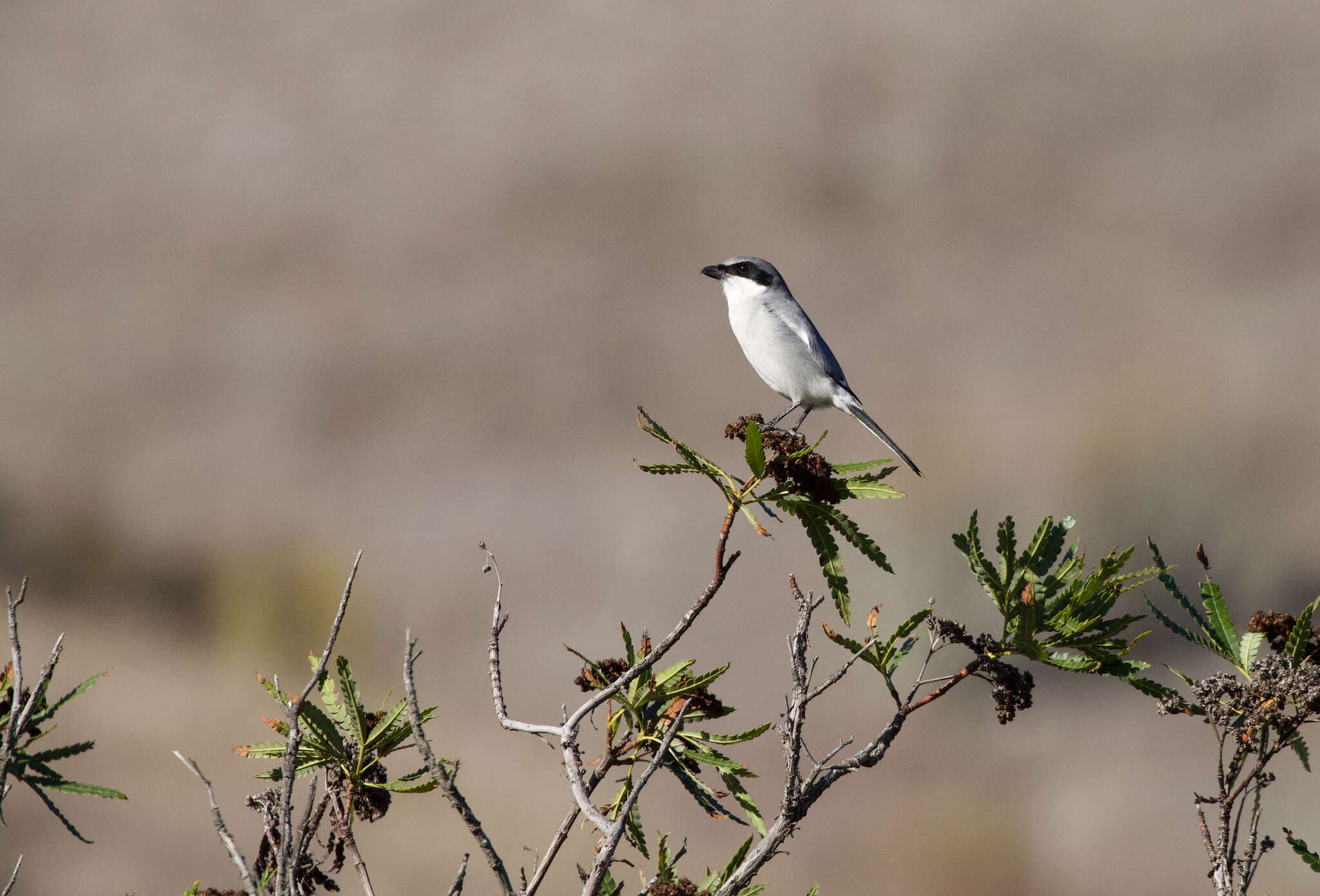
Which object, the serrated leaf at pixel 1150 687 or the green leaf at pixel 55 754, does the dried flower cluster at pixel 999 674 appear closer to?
the serrated leaf at pixel 1150 687

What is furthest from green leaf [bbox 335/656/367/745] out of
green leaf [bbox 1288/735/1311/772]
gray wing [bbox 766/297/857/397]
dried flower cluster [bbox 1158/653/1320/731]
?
gray wing [bbox 766/297/857/397]

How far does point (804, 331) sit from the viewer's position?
5.78 metres

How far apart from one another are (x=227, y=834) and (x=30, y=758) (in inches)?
48.3

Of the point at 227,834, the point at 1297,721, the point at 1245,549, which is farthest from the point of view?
the point at 1245,549

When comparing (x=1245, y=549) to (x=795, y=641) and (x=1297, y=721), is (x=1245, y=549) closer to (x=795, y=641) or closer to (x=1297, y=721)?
(x=1297, y=721)

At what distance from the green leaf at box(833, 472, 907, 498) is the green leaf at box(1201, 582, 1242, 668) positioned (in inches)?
39.6

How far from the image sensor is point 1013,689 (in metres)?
2.68

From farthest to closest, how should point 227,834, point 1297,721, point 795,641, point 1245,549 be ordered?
1. point 1245,549
2. point 1297,721
3. point 795,641
4. point 227,834

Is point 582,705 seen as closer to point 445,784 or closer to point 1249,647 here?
point 445,784

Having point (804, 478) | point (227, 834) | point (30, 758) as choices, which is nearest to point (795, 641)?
point (804, 478)

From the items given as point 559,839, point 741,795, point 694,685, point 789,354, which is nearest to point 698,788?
point 741,795

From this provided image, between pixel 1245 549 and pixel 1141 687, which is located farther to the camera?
pixel 1245 549

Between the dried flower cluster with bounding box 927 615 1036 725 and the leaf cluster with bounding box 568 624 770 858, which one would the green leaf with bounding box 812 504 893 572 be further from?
the leaf cluster with bounding box 568 624 770 858

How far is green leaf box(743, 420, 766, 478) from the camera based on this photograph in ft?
7.80
